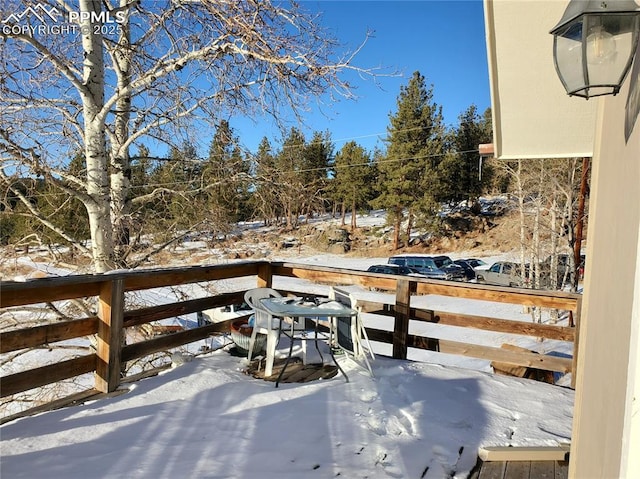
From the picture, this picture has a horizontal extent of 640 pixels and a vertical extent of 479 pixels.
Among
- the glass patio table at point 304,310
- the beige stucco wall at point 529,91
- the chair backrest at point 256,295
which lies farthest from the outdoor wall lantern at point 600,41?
the chair backrest at point 256,295

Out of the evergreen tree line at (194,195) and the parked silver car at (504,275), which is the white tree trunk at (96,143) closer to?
the evergreen tree line at (194,195)

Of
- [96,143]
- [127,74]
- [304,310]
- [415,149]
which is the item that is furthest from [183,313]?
[415,149]

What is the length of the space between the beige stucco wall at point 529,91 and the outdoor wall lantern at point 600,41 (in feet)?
1.94

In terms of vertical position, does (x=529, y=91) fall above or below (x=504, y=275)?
above

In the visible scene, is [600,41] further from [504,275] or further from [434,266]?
[434,266]

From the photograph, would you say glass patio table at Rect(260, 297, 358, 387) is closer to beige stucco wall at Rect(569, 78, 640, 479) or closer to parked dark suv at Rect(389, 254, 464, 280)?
beige stucco wall at Rect(569, 78, 640, 479)

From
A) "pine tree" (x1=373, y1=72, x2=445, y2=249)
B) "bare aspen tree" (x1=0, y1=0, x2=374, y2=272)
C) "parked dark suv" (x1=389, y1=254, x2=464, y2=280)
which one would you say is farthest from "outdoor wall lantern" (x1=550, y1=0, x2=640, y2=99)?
"pine tree" (x1=373, y1=72, x2=445, y2=249)

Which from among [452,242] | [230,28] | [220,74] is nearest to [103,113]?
[220,74]

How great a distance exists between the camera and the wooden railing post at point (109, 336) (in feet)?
9.32

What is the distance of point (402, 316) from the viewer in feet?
12.4

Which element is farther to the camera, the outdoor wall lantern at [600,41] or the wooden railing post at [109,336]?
the wooden railing post at [109,336]

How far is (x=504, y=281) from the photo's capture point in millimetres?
15641

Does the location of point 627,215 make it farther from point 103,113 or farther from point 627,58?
point 103,113

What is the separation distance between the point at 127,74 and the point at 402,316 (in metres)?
4.39
